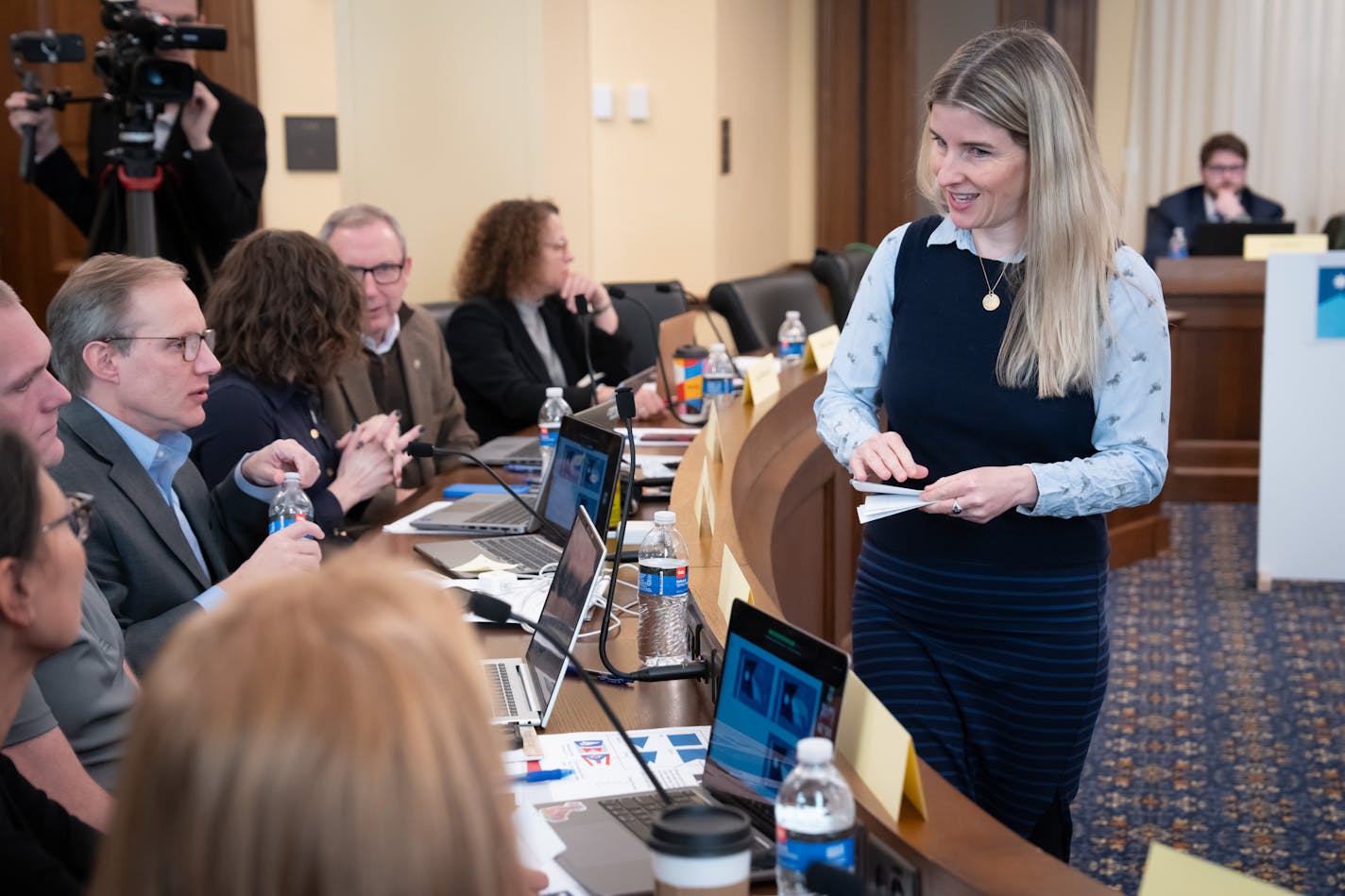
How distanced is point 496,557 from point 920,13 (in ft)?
20.0

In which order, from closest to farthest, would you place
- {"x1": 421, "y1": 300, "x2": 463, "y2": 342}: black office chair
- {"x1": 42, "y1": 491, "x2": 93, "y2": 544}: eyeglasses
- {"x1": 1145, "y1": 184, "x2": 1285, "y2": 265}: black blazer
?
1. {"x1": 42, "y1": 491, "x2": 93, "y2": 544}: eyeglasses
2. {"x1": 421, "y1": 300, "x2": 463, "y2": 342}: black office chair
3. {"x1": 1145, "y1": 184, "x2": 1285, "y2": 265}: black blazer

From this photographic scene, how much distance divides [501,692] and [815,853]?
73 centimetres

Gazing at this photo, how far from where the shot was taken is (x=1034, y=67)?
1.74 m

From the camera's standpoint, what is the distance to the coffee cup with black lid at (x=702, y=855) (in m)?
1.07

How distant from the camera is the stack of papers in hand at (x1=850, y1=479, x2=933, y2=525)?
1.77m

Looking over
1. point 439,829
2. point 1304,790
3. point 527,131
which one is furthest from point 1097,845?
point 527,131

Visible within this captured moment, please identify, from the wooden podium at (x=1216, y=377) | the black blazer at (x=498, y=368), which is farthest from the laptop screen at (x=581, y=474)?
the wooden podium at (x=1216, y=377)

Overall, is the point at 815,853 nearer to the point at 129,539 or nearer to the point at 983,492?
the point at 983,492

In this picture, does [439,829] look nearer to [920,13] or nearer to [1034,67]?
[1034,67]

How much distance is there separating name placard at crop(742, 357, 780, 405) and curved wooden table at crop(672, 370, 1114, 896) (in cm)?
3

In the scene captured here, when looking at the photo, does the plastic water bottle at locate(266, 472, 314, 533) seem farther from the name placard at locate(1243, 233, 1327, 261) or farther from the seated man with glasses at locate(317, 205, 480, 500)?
the name placard at locate(1243, 233, 1327, 261)

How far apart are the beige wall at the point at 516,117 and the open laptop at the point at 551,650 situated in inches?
148

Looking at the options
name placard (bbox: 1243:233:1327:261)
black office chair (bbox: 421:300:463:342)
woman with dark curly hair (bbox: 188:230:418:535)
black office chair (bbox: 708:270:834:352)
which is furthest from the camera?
name placard (bbox: 1243:233:1327:261)

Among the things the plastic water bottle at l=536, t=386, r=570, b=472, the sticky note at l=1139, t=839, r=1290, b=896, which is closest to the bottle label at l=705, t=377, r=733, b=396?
the plastic water bottle at l=536, t=386, r=570, b=472
